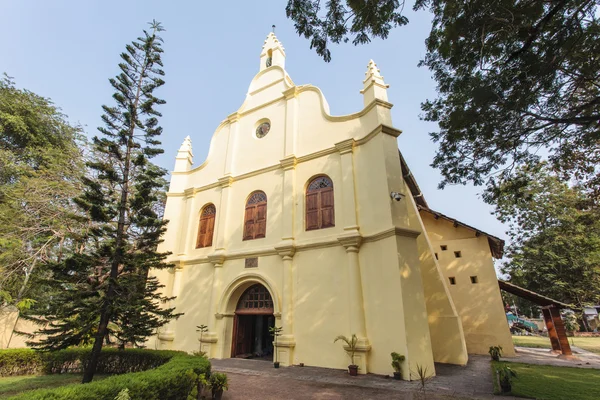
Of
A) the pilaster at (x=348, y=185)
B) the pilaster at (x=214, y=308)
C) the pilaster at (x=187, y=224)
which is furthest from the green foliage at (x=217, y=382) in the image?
the pilaster at (x=187, y=224)

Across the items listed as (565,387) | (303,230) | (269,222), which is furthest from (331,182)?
(565,387)

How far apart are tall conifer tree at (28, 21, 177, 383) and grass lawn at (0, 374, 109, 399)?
101 centimetres

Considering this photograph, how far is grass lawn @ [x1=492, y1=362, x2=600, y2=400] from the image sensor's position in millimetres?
5010

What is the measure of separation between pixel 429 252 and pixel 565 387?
4.83 metres

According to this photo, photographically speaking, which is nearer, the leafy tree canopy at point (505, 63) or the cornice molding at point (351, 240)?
the leafy tree canopy at point (505, 63)

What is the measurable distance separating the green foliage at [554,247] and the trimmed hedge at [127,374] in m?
20.0

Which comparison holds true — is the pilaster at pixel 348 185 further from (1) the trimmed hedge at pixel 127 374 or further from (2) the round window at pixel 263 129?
(1) the trimmed hedge at pixel 127 374

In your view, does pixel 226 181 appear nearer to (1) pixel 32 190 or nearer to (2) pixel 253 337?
(2) pixel 253 337

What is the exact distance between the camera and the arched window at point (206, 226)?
1254cm

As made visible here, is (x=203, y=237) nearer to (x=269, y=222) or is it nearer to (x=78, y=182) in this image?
(x=269, y=222)

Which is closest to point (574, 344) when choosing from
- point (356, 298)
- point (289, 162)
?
point (356, 298)

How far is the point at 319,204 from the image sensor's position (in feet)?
33.4

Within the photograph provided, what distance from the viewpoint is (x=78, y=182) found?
44.6 feet

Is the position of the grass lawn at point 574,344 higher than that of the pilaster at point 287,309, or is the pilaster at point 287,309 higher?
the pilaster at point 287,309
